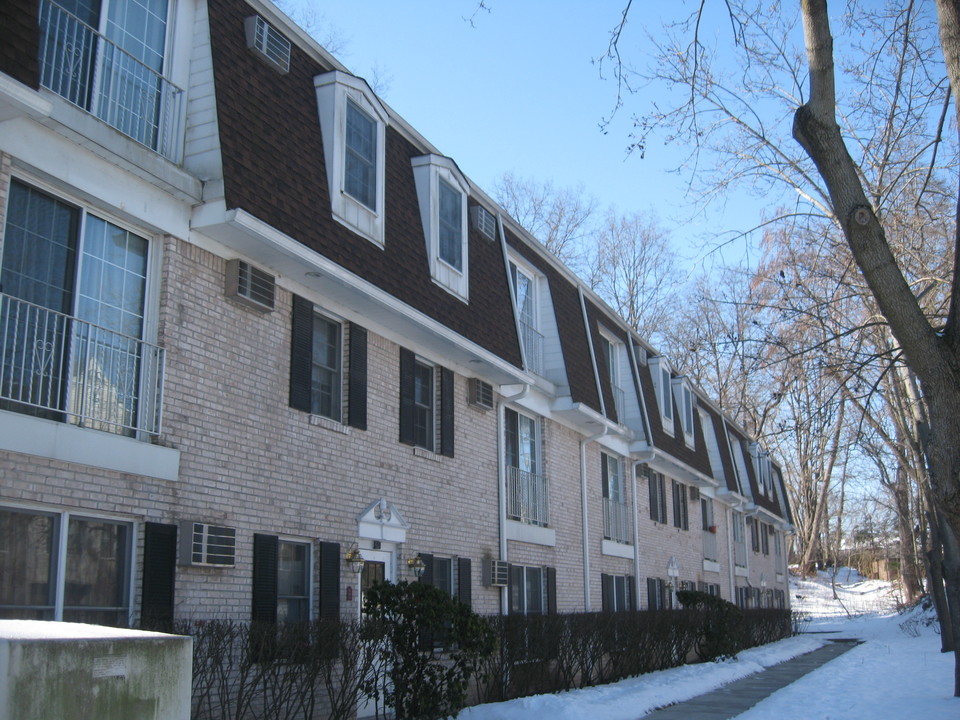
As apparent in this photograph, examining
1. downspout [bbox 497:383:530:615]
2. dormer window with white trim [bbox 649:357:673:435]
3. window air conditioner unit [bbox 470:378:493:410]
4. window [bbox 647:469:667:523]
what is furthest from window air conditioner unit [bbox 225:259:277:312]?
dormer window with white trim [bbox 649:357:673:435]

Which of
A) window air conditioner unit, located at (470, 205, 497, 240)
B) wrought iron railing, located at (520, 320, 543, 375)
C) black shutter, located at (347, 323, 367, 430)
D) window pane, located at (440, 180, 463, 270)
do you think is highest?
window air conditioner unit, located at (470, 205, 497, 240)

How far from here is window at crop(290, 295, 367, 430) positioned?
1055 cm

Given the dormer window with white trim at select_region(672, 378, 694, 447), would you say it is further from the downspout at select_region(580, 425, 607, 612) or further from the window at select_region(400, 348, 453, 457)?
the window at select_region(400, 348, 453, 457)

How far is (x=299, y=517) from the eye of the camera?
10.3m

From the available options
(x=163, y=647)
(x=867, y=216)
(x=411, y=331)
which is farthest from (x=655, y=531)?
(x=163, y=647)

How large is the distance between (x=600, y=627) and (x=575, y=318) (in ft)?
20.8

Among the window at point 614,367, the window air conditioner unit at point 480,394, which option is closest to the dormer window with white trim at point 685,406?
the window at point 614,367

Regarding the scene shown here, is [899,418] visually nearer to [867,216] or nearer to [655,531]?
[655,531]

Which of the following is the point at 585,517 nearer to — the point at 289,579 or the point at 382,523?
the point at 382,523

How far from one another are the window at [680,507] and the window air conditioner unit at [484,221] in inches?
467

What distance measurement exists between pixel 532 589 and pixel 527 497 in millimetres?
1524

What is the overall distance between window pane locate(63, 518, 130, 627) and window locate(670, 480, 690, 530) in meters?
18.8

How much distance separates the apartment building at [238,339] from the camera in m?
7.69

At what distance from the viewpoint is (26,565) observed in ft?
24.0
